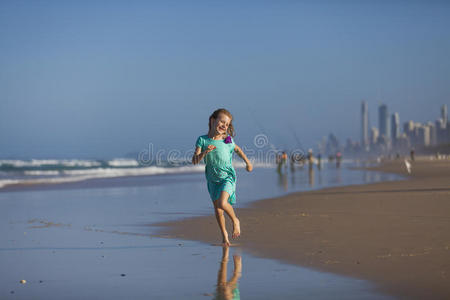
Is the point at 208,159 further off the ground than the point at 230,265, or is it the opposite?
the point at 208,159

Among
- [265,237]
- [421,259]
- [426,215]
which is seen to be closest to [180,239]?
[265,237]

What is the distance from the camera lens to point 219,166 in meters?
8.14

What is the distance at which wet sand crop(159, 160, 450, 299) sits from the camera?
592 centimetres

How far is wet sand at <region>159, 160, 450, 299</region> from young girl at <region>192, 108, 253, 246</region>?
668 millimetres

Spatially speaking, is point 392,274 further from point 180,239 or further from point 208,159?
point 180,239

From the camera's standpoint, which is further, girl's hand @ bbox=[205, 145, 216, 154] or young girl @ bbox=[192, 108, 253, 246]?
young girl @ bbox=[192, 108, 253, 246]

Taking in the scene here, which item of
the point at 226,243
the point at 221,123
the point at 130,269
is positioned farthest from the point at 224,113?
the point at 130,269

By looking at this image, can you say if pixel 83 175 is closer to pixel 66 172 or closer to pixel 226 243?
pixel 66 172

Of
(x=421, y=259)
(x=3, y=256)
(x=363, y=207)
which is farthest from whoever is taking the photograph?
(x=363, y=207)

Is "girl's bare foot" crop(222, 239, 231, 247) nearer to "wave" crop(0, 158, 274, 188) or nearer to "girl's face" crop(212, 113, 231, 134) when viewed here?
"girl's face" crop(212, 113, 231, 134)

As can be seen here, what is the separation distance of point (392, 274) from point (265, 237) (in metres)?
3.21

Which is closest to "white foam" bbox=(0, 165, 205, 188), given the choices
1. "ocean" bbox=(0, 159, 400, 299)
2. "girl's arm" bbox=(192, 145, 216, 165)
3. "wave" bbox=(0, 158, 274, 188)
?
"wave" bbox=(0, 158, 274, 188)

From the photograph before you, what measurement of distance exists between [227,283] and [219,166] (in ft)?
8.59

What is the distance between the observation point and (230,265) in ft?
22.1
